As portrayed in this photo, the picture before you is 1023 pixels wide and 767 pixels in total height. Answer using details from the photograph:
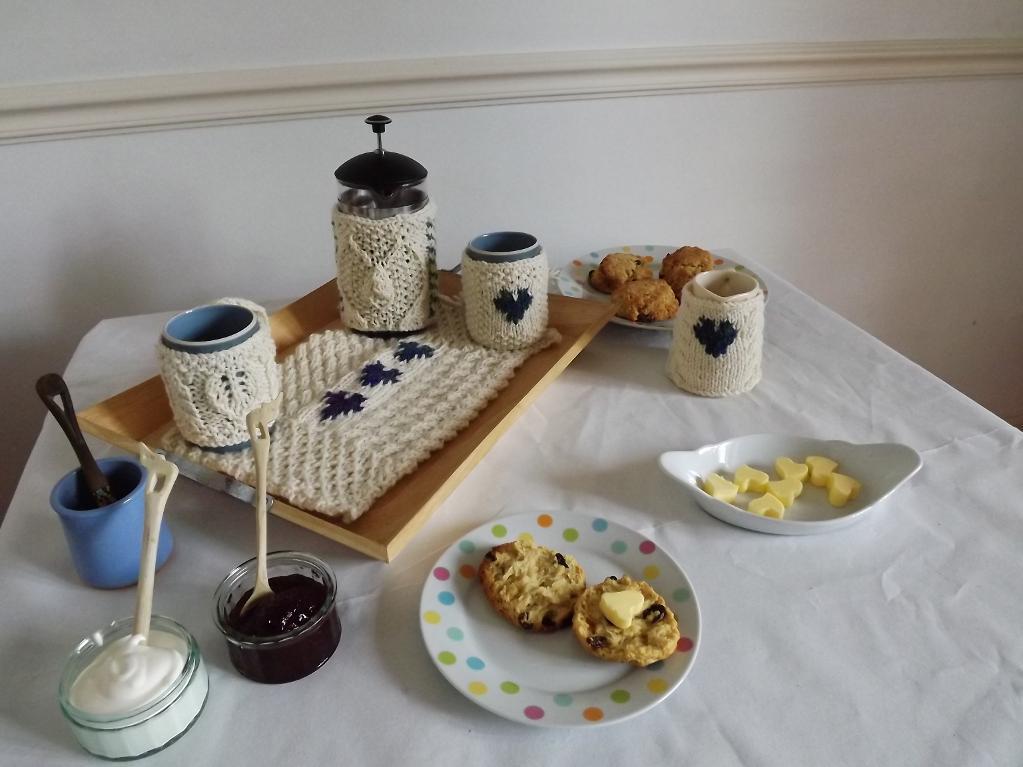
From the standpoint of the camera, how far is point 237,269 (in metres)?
1.16

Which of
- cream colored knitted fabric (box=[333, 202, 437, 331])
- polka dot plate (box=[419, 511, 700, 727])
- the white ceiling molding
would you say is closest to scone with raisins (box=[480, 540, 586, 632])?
polka dot plate (box=[419, 511, 700, 727])

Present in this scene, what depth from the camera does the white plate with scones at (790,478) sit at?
0.59 m

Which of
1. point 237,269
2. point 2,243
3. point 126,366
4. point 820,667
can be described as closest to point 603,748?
point 820,667

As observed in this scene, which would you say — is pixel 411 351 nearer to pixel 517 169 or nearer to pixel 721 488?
pixel 721 488

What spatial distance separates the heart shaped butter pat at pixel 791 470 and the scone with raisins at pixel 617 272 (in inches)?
14.3

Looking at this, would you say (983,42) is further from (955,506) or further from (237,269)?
(237,269)

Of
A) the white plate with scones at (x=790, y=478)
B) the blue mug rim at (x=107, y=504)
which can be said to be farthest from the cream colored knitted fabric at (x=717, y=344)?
the blue mug rim at (x=107, y=504)

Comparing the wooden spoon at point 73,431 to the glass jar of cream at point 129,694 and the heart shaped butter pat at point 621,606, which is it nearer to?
the glass jar of cream at point 129,694

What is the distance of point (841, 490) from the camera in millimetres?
610

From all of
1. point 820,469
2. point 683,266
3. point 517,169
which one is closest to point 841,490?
point 820,469

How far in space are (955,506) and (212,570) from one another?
0.60m

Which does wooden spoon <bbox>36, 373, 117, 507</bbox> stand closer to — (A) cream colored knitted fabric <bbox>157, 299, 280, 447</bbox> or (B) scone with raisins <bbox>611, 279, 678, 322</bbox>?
(A) cream colored knitted fabric <bbox>157, 299, 280, 447</bbox>

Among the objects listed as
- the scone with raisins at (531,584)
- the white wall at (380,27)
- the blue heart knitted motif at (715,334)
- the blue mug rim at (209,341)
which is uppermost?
the white wall at (380,27)

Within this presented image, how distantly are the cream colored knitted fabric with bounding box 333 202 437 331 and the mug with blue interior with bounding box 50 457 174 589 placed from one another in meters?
0.30
